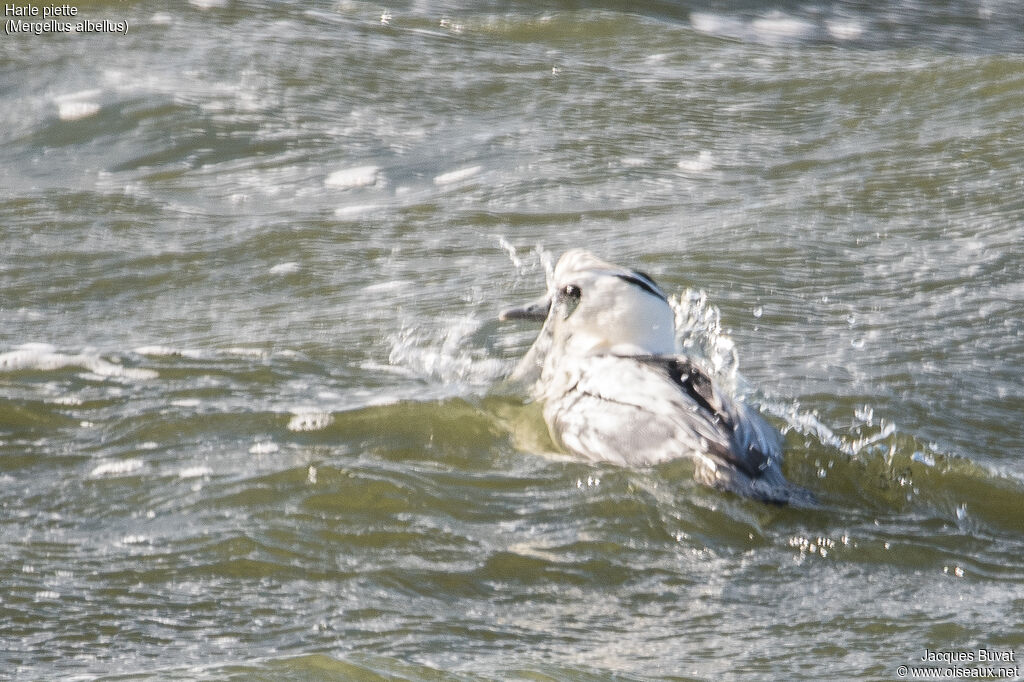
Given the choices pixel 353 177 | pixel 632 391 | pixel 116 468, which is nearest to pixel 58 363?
pixel 116 468

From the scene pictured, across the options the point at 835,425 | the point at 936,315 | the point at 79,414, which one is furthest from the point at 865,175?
the point at 79,414

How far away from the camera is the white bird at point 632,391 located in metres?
3.98

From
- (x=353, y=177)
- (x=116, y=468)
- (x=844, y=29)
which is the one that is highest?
(x=844, y=29)

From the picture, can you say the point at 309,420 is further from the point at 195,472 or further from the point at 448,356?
the point at 448,356

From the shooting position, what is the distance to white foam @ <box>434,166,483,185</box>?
7.61m

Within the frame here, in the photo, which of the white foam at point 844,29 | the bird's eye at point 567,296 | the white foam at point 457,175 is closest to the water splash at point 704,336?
the bird's eye at point 567,296

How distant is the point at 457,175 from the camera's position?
25.2ft

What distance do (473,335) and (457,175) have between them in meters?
2.26

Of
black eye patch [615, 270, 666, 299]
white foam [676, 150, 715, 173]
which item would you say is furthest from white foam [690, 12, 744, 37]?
black eye patch [615, 270, 666, 299]

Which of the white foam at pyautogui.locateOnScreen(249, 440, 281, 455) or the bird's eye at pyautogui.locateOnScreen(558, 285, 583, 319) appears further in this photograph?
the bird's eye at pyautogui.locateOnScreen(558, 285, 583, 319)

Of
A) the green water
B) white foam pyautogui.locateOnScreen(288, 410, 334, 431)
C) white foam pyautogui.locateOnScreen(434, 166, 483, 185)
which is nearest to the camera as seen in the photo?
the green water

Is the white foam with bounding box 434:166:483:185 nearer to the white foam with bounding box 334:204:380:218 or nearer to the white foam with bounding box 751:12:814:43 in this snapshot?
the white foam with bounding box 334:204:380:218

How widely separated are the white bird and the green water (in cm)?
9

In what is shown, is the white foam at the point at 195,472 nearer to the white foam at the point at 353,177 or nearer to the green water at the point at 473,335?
the green water at the point at 473,335
